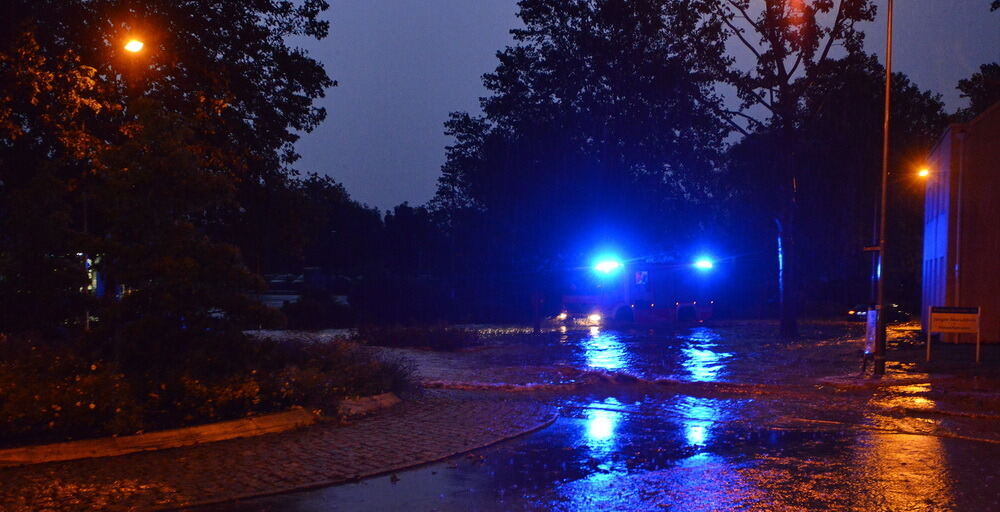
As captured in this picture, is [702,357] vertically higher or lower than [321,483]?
higher

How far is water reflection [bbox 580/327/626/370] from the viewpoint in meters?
20.0

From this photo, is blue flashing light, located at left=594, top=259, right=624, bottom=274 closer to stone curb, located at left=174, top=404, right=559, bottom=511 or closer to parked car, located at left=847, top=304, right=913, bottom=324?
parked car, located at left=847, top=304, right=913, bottom=324

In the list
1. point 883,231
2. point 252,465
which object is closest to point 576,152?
point 883,231

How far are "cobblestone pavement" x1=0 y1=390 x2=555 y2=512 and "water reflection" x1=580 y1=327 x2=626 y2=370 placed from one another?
8.40 m

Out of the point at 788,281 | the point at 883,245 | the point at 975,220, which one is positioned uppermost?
the point at 975,220

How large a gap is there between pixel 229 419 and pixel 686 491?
531cm

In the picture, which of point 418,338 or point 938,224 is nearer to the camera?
point 418,338

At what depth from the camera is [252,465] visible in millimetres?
8602

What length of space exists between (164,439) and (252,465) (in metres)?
1.32

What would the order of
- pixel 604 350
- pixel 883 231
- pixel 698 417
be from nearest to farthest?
pixel 698 417 < pixel 883 231 < pixel 604 350

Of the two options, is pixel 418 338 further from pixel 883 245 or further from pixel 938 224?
pixel 938 224

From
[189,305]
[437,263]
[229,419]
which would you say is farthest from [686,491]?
[437,263]

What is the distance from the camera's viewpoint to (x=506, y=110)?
1917 inches

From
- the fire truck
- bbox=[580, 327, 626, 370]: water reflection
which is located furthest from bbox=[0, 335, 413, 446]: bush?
the fire truck
